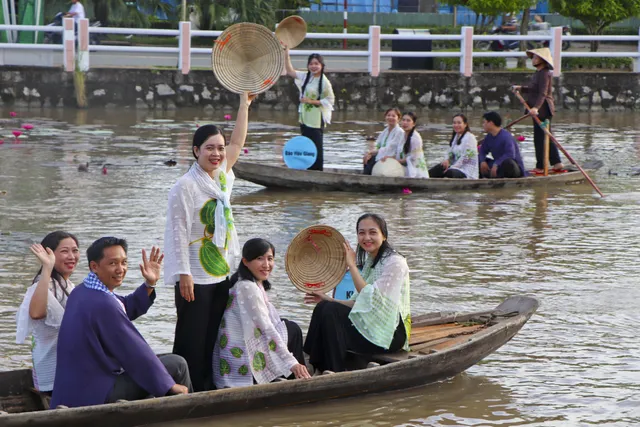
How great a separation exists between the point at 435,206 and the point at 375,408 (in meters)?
6.36

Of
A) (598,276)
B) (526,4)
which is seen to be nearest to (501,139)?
(598,276)

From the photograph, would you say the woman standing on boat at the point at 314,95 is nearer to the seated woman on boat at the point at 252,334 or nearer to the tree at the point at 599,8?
the seated woman on boat at the point at 252,334

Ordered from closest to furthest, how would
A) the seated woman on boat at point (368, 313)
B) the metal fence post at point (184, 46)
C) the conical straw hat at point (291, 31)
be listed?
the seated woman on boat at point (368, 313), the conical straw hat at point (291, 31), the metal fence post at point (184, 46)

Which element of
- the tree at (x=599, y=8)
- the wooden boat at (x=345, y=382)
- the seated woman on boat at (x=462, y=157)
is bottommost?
the wooden boat at (x=345, y=382)

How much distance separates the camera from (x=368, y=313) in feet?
21.5

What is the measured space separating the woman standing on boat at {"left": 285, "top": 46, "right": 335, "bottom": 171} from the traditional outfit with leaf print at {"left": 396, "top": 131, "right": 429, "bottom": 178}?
3.02 ft

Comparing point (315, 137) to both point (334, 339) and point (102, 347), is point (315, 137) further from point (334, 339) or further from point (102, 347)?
point (102, 347)

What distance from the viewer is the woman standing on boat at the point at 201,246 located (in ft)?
19.9

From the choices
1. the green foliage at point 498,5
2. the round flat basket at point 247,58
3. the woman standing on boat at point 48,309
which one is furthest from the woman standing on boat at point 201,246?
the green foliage at point 498,5

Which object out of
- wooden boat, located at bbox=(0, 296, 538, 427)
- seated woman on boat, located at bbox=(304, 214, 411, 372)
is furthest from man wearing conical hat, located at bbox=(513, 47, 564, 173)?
seated woman on boat, located at bbox=(304, 214, 411, 372)

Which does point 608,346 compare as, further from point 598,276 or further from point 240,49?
point 240,49

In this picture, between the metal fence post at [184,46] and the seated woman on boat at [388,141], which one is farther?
the metal fence post at [184,46]

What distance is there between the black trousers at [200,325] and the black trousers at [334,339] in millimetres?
655

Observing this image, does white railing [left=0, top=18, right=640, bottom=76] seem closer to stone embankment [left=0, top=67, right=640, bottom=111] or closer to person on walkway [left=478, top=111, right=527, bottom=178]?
stone embankment [left=0, top=67, right=640, bottom=111]
